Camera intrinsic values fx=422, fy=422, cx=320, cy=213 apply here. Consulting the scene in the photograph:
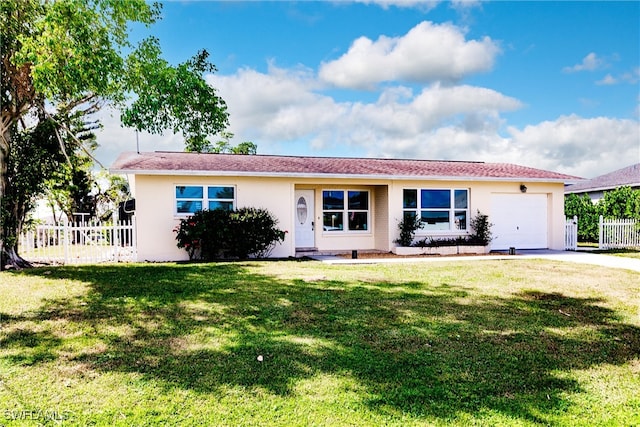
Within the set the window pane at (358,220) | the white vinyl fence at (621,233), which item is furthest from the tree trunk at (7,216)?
the white vinyl fence at (621,233)

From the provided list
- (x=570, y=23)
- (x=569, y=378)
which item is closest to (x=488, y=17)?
(x=570, y=23)

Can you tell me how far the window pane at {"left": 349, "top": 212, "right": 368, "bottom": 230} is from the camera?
16.5m

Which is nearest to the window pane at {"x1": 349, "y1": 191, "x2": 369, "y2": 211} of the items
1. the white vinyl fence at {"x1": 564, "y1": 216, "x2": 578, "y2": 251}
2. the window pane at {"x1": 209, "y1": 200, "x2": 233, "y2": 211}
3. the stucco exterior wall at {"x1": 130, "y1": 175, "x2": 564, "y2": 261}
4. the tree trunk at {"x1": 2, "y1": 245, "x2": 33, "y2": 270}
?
the stucco exterior wall at {"x1": 130, "y1": 175, "x2": 564, "y2": 261}

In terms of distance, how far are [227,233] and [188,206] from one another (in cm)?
189

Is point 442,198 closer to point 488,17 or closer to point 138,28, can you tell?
point 488,17

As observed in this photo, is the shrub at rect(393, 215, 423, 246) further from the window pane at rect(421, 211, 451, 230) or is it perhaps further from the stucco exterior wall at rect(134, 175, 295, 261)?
the stucco exterior wall at rect(134, 175, 295, 261)

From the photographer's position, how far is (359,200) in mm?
16641

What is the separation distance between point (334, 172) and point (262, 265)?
4904 millimetres

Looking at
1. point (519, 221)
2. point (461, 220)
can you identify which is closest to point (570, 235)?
point (519, 221)

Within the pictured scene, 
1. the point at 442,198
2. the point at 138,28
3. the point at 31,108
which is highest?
the point at 138,28

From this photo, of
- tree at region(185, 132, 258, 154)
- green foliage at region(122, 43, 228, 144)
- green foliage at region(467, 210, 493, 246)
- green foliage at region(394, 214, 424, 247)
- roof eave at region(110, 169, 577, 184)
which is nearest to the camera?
green foliage at region(122, 43, 228, 144)

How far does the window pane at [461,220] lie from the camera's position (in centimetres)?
1661

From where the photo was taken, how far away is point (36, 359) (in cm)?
441

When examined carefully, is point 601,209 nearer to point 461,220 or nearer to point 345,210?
point 461,220
